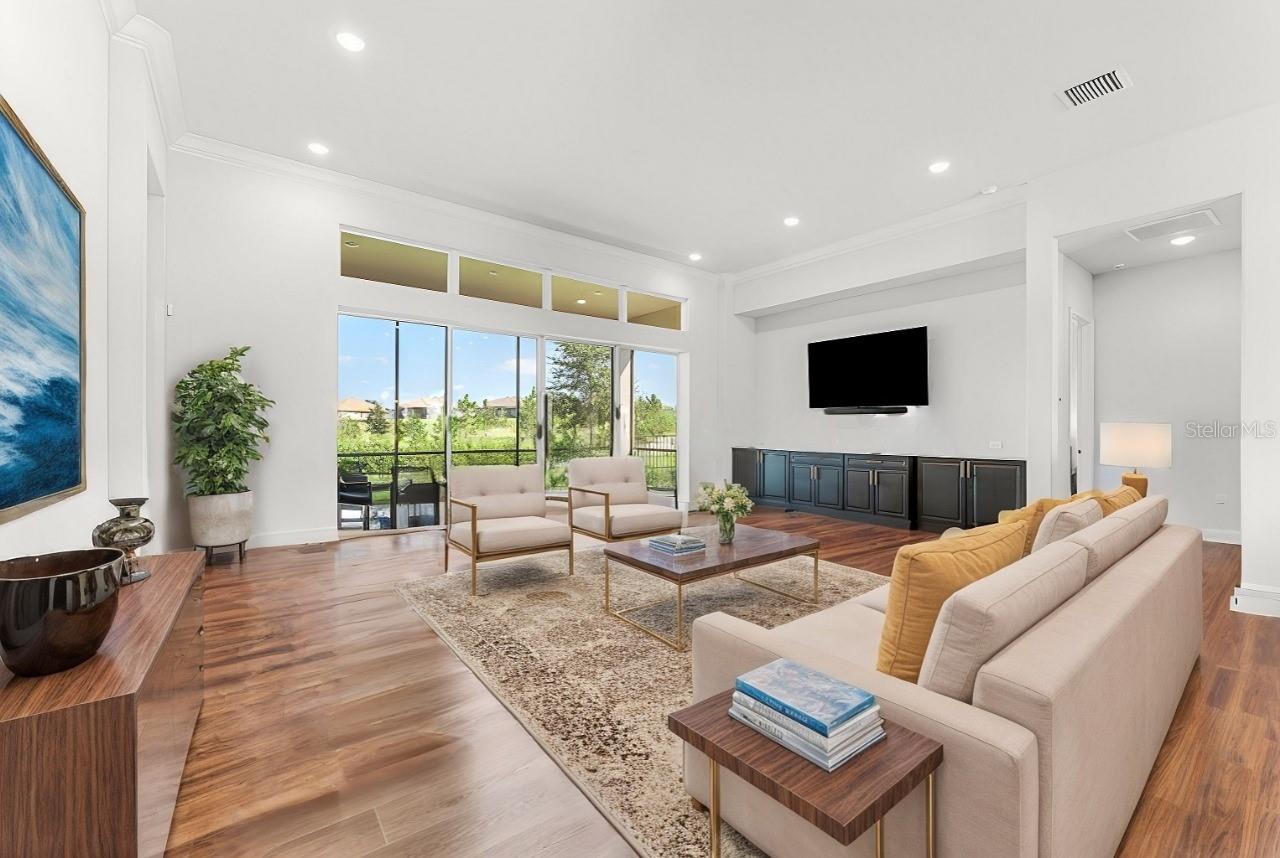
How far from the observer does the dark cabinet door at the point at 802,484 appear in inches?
283

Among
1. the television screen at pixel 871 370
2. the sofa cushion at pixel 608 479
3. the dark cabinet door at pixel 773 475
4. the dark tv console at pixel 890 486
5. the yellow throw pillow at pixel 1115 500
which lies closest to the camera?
the yellow throw pillow at pixel 1115 500

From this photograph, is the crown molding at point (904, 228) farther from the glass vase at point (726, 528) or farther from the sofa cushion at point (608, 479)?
the glass vase at point (726, 528)

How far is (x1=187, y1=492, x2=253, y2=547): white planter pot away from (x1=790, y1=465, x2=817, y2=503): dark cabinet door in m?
5.84

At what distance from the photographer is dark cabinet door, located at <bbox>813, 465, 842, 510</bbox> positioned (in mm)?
6898

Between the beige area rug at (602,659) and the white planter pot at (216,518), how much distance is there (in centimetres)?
170

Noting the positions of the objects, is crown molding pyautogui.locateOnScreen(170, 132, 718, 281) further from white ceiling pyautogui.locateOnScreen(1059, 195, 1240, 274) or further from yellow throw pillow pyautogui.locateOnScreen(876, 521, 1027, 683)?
yellow throw pillow pyautogui.locateOnScreen(876, 521, 1027, 683)

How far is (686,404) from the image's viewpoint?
7.74 metres

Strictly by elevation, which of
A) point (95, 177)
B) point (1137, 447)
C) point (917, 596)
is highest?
point (95, 177)

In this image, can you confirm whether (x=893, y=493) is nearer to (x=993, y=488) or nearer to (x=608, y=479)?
(x=993, y=488)

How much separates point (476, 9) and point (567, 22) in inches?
18.7

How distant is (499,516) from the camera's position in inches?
167

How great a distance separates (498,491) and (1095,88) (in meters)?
4.79

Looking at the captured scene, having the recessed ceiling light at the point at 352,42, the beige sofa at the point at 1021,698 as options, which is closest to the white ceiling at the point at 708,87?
the recessed ceiling light at the point at 352,42

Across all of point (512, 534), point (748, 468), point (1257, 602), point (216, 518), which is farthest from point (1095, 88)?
point (216, 518)
